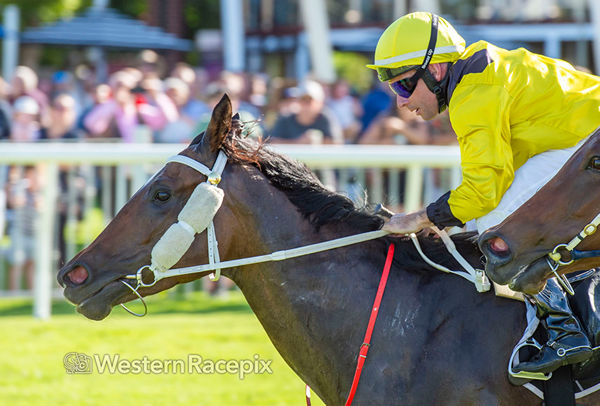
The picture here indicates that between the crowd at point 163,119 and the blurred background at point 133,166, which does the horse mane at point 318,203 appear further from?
the crowd at point 163,119

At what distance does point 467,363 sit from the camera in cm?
349

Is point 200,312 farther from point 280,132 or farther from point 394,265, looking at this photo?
point 394,265

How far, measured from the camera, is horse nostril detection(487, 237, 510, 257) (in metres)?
3.17

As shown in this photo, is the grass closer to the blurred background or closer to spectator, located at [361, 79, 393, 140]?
the blurred background

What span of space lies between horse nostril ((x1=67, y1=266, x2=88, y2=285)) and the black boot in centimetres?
175

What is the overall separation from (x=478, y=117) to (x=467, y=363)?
0.94m

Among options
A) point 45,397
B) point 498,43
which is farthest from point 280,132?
point 498,43

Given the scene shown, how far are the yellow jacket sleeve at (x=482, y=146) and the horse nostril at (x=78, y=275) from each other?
59.5 inches

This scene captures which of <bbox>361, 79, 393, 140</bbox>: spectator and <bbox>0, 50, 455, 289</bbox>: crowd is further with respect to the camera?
<bbox>361, 79, 393, 140</bbox>: spectator

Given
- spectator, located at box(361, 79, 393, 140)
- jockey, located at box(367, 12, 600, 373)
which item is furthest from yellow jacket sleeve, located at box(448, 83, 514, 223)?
spectator, located at box(361, 79, 393, 140)

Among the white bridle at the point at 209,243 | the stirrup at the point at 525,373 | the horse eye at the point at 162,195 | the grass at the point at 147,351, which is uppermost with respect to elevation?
the horse eye at the point at 162,195

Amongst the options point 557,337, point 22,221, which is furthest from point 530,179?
point 22,221

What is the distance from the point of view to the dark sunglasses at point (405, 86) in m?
3.73

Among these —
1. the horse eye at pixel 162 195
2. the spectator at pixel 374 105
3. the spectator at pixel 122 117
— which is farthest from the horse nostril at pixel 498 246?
the spectator at pixel 374 105
